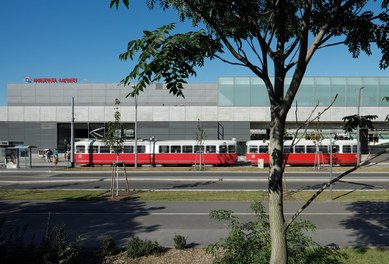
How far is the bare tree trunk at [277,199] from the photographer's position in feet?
13.0

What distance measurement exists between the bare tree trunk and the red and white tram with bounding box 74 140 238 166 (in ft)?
107

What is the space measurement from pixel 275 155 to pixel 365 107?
5710 centimetres

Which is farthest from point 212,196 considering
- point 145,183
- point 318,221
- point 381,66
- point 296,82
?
point 296,82

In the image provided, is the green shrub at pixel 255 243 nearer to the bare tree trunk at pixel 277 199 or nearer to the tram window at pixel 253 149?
the bare tree trunk at pixel 277 199

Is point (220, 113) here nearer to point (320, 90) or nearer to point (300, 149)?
point (320, 90)

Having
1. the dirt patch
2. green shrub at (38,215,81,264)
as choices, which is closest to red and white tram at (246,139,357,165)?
the dirt patch

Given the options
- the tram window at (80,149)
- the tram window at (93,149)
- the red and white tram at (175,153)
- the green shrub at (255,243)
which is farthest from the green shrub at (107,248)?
the tram window at (80,149)

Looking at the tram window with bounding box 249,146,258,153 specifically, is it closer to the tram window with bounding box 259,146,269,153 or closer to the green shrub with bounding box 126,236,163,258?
the tram window with bounding box 259,146,269,153

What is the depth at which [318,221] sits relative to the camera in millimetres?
11305

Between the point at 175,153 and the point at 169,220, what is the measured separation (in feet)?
83.9

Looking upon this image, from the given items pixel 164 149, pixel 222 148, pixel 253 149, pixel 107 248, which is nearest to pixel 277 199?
pixel 107 248

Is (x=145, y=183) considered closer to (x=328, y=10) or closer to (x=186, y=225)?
(x=186, y=225)

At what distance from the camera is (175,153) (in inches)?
1469

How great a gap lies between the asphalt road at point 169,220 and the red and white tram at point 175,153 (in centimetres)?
2155
